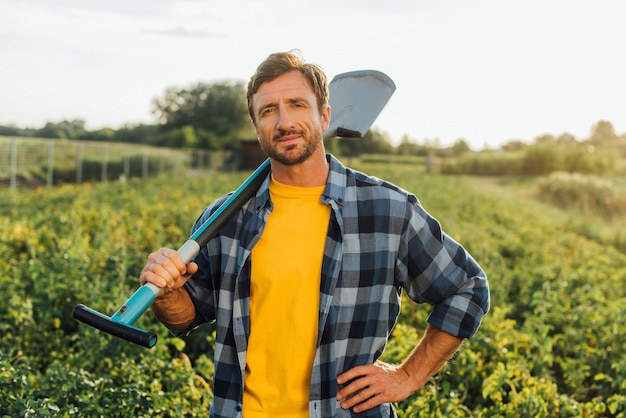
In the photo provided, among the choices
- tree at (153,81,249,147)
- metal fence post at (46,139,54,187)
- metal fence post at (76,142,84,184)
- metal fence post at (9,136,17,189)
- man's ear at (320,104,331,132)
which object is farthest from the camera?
tree at (153,81,249,147)

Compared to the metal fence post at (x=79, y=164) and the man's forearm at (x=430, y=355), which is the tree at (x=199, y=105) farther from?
the man's forearm at (x=430, y=355)

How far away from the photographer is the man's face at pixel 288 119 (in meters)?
1.94

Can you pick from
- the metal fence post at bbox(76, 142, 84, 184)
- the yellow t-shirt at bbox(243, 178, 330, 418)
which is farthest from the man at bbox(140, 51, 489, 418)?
the metal fence post at bbox(76, 142, 84, 184)

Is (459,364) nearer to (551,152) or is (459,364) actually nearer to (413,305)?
(413,305)

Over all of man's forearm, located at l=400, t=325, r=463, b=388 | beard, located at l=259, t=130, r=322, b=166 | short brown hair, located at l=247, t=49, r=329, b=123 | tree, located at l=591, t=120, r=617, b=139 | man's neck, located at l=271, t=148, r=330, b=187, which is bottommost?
man's forearm, located at l=400, t=325, r=463, b=388

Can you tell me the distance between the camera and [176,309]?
79.6 inches

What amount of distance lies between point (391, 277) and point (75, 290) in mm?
3013

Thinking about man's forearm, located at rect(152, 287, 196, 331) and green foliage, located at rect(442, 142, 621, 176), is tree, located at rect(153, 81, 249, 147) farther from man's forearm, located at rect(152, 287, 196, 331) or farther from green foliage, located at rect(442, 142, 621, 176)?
man's forearm, located at rect(152, 287, 196, 331)

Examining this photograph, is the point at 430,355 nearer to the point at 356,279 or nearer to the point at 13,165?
the point at 356,279

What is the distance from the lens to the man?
1903 mm

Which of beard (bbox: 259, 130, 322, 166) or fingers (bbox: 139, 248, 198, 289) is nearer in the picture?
fingers (bbox: 139, 248, 198, 289)

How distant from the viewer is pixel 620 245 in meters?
12.8

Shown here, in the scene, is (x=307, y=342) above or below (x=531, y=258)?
above

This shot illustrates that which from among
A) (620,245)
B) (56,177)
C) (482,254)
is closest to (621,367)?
(482,254)
